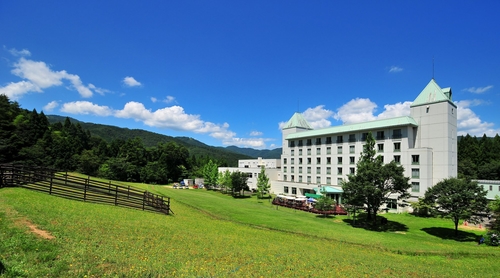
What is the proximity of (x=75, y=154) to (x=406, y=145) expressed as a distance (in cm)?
9551

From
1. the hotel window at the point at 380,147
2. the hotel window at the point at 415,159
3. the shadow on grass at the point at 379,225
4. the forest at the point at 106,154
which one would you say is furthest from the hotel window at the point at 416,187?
the forest at the point at 106,154

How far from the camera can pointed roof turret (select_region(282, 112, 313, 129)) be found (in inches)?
2795

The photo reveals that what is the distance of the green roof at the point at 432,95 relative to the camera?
42344mm

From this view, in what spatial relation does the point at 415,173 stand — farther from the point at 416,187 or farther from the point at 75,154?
the point at 75,154

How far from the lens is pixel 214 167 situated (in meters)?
72.4

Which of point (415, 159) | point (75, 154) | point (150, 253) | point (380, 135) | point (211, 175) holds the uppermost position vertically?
point (380, 135)

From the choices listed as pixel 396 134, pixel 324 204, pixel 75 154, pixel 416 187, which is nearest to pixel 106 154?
pixel 75 154

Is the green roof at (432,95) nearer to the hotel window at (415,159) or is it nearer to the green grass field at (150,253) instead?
the hotel window at (415,159)

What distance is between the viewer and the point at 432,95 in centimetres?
4334

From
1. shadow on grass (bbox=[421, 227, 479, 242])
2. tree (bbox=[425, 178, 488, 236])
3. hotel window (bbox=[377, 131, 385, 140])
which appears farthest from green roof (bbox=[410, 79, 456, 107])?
shadow on grass (bbox=[421, 227, 479, 242])

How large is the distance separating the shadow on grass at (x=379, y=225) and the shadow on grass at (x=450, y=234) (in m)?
2.80

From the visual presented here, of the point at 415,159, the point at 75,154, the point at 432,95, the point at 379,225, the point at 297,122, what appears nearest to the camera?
the point at 379,225

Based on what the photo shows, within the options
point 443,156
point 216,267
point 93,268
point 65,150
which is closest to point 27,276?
point 93,268

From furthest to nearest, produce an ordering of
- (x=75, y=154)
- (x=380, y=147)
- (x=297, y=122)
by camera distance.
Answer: (x=75, y=154), (x=297, y=122), (x=380, y=147)
